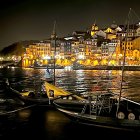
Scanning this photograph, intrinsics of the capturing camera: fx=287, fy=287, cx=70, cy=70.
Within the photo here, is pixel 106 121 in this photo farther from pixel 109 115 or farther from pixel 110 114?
pixel 110 114

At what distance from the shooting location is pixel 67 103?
69.3 feet

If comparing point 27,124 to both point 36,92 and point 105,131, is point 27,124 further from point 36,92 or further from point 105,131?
point 36,92

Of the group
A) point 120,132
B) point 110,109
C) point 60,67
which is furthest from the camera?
point 60,67

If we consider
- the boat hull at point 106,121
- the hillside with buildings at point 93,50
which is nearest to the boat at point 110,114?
the boat hull at point 106,121

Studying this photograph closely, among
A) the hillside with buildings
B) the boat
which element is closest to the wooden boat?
the boat

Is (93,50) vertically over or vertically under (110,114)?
over

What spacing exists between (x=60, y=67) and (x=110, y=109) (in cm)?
10521

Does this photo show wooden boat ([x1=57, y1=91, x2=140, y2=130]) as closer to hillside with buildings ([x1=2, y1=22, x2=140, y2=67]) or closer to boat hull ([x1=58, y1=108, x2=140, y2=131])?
boat hull ([x1=58, y1=108, x2=140, y2=131])

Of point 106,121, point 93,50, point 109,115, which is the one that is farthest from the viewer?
point 93,50

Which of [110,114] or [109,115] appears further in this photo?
[110,114]

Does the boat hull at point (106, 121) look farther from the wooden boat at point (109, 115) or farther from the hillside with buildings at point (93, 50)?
the hillside with buildings at point (93, 50)

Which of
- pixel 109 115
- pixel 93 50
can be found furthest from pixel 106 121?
pixel 93 50

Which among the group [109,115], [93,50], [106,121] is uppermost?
[93,50]

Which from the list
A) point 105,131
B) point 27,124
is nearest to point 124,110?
point 105,131
